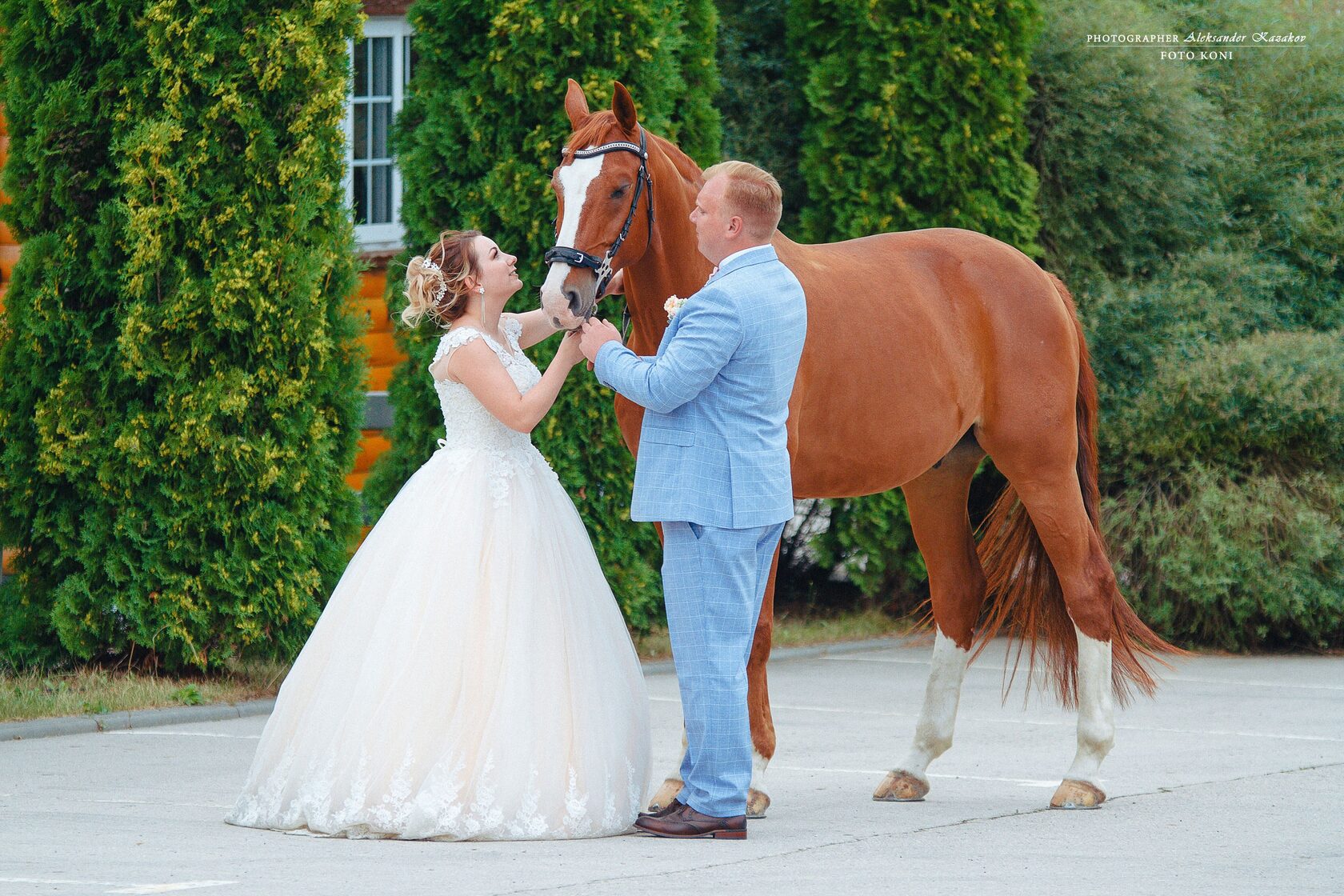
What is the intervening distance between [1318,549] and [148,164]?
6.60 metres

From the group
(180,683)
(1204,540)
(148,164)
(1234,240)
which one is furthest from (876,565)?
(148,164)

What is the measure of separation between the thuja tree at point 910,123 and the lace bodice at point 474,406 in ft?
17.0

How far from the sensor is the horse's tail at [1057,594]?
585 centimetres

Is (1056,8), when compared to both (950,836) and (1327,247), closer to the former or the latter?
(1327,247)

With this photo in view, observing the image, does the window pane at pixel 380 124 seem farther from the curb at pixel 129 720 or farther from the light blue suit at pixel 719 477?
the light blue suit at pixel 719 477

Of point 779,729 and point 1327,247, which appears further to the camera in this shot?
point 1327,247

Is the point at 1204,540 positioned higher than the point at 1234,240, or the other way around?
the point at 1234,240

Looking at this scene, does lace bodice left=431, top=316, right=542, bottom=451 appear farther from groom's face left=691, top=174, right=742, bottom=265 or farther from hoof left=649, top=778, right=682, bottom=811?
hoof left=649, top=778, right=682, bottom=811

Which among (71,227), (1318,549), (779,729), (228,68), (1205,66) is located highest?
(1205,66)

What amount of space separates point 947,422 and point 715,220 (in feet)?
4.87

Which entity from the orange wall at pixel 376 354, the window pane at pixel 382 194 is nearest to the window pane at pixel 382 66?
the window pane at pixel 382 194

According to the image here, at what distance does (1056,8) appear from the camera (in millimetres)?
10945

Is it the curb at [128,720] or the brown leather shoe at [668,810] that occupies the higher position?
the brown leather shoe at [668,810]

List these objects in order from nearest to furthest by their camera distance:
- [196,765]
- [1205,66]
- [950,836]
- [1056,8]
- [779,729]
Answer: [950,836] < [196,765] < [779,729] < [1056,8] < [1205,66]
